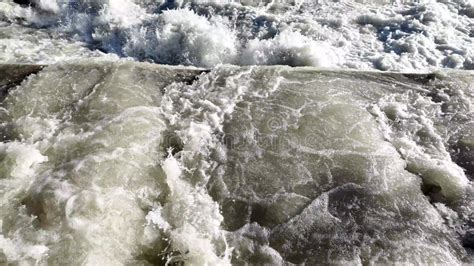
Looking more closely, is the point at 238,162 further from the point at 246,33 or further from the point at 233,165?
the point at 246,33

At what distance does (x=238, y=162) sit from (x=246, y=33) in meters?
4.15

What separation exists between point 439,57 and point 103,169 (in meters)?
6.07

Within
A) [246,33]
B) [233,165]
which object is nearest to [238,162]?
[233,165]

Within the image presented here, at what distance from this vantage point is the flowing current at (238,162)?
14.5 feet

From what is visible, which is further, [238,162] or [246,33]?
[246,33]

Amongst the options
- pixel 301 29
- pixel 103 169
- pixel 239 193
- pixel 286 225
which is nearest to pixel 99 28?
pixel 301 29

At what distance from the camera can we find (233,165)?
5.27 metres

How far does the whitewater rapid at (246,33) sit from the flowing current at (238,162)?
125mm

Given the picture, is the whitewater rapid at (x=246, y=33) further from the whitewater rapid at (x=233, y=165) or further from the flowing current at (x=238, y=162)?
the whitewater rapid at (x=233, y=165)

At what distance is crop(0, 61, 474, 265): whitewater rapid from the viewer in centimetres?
441

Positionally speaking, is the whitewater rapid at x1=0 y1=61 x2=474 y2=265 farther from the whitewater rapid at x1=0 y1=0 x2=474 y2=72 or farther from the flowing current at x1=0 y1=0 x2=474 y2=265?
the whitewater rapid at x1=0 y1=0 x2=474 y2=72

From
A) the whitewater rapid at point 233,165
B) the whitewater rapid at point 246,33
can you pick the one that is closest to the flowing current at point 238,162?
the whitewater rapid at point 233,165

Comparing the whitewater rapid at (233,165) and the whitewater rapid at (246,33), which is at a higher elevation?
the whitewater rapid at (233,165)

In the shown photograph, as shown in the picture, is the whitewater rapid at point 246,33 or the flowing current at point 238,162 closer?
the flowing current at point 238,162
